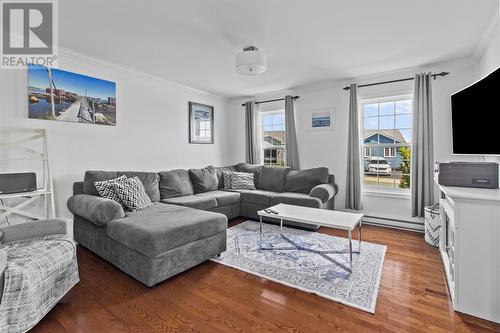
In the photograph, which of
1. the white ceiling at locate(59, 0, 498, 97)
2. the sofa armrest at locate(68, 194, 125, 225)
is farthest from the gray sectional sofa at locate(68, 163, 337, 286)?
the white ceiling at locate(59, 0, 498, 97)

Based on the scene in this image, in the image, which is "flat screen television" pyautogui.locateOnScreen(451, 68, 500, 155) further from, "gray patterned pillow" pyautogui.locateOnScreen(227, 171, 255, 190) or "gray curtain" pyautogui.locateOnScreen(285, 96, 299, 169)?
"gray patterned pillow" pyautogui.locateOnScreen(227, 171, 255, 190)

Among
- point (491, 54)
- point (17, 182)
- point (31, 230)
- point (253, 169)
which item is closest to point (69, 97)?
point (17, 182)

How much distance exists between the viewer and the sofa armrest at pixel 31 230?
6.31 feet

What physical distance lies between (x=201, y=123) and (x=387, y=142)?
3419 millimetres

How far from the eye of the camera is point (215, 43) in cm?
281

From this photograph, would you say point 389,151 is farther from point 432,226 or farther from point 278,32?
point 278,32

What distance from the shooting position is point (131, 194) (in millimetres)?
2928

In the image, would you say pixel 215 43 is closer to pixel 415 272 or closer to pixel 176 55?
pixel 176 55

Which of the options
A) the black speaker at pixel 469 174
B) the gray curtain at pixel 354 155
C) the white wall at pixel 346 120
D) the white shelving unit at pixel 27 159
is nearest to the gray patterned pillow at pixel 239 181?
the white wall at pixel 346 120

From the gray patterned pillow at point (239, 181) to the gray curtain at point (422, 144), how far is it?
2.60 meters

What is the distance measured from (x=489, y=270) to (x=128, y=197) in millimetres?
3290

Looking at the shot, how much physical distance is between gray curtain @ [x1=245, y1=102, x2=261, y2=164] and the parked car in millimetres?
2191

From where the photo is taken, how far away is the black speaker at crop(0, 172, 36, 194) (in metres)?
2.46

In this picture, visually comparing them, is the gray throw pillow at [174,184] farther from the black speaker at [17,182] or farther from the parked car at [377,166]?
Result: the parked car at [377,166]
